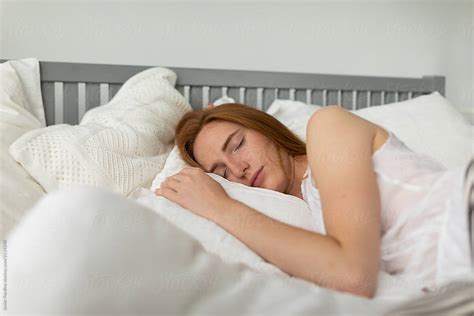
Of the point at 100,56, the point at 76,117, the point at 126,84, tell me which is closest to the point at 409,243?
the point at 126,84

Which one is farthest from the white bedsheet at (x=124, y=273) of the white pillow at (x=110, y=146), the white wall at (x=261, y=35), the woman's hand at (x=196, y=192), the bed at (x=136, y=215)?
the white wall at (x=261, y=35)

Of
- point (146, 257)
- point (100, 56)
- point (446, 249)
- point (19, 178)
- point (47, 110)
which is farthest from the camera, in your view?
point (100, 56)

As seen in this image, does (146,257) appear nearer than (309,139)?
Yes

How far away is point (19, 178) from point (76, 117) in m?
0.52

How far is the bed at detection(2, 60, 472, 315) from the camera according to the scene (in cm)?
53

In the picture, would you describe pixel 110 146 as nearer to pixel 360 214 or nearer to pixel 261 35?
pixel 360 214

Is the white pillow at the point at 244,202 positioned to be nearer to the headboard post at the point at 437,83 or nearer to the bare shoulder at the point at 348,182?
the bare shoulder at the point at 348,182

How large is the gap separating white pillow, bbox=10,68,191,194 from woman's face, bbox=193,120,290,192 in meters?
0.17

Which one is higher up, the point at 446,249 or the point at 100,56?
the point at 100,56

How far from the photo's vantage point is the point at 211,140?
3.77ft

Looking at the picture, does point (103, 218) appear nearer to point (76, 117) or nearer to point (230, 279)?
point (230, 279)

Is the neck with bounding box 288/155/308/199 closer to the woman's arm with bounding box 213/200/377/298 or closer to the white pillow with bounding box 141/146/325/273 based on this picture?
the white pillow with bounding box 141/146/325/273

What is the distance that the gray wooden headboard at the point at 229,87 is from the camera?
155 cm

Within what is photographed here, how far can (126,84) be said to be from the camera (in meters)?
1.53
